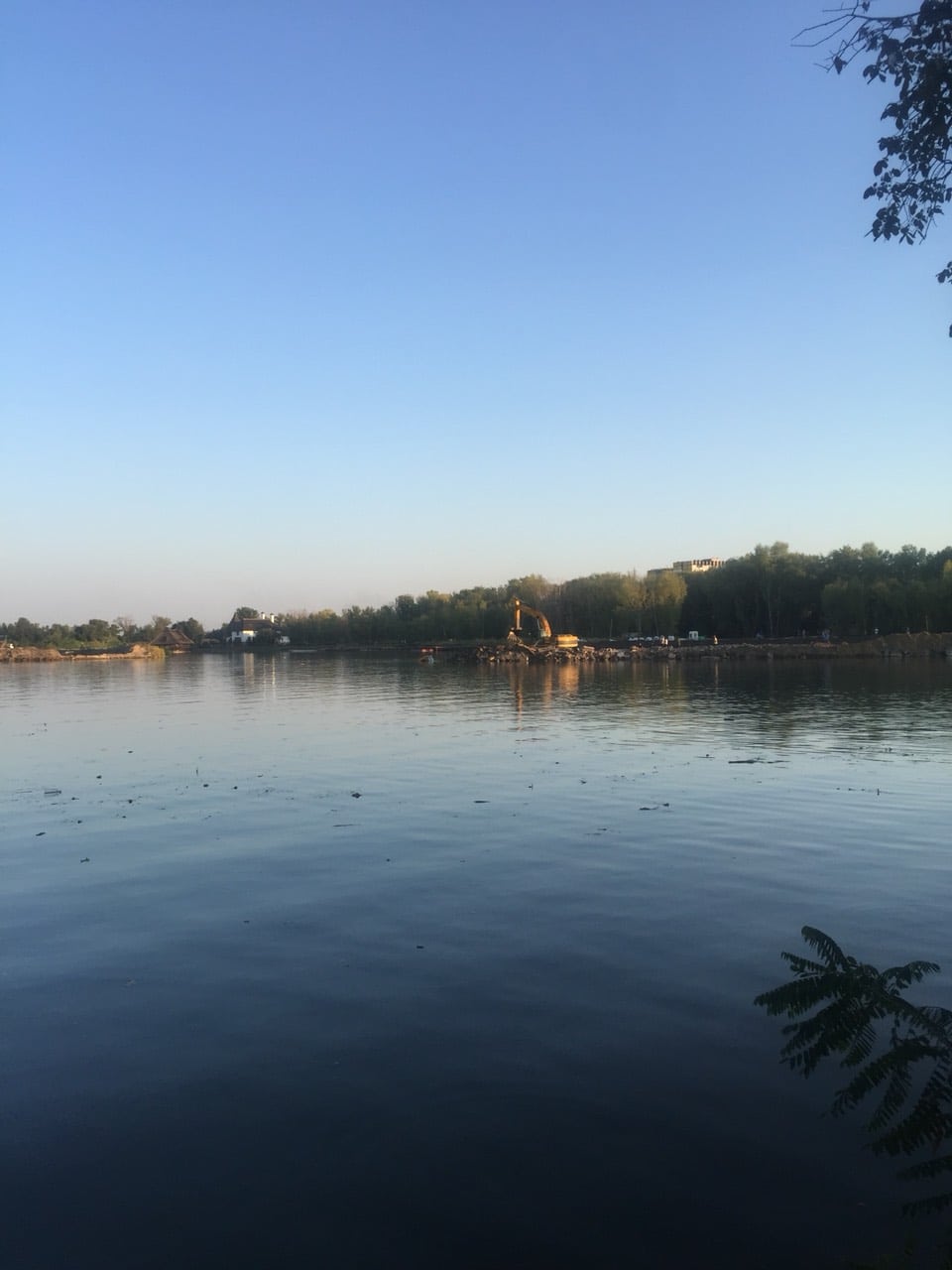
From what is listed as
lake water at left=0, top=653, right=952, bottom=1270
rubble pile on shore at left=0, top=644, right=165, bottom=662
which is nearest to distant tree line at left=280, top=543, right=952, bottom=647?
rubble pile on shore at left=0, top=644, right=165, bottom=662

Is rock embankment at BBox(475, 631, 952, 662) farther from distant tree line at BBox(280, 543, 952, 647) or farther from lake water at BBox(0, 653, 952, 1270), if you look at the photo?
lake water at BBox(0, 653, 952, 1270)

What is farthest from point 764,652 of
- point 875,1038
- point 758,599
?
point 875,1038

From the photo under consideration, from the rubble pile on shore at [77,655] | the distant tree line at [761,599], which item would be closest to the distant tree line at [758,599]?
the distant tree line at [761,599]

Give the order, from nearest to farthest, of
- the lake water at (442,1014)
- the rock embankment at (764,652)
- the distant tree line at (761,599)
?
the lake water at (442,1014), the rock embankment at (764,652), the distant tree line at (761,599)

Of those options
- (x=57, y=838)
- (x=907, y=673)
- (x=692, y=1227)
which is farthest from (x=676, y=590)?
(x=692, y=1227)

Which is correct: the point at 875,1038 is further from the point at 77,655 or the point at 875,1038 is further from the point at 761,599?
the point at 77,655

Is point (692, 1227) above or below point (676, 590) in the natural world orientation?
below

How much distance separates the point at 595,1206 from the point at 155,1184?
2.84m

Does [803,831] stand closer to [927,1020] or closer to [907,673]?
[927,1020]

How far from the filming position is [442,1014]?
8812 mm

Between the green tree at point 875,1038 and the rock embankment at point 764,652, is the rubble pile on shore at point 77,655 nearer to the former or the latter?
the rock embankment at point 764,652

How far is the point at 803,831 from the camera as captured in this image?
1630cm

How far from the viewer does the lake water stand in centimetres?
587

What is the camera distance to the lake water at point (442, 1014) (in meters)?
5.87
